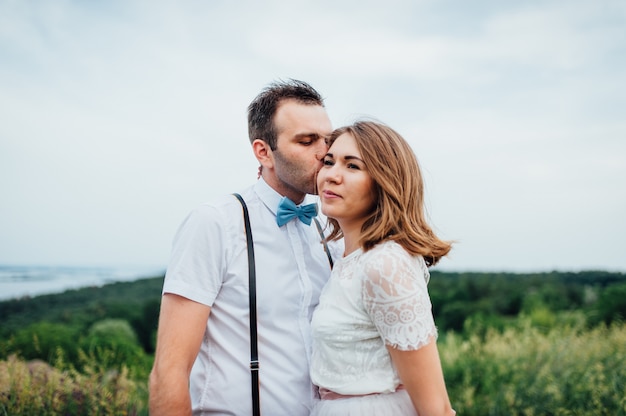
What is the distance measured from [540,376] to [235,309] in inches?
191

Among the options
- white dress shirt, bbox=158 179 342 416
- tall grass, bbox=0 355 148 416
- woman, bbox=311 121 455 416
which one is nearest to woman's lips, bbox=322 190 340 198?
woman, bbox=311 121 455 416

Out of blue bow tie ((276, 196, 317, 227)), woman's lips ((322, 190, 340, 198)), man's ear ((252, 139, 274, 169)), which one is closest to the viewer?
woman's lips ((322, 190, 340, 198))

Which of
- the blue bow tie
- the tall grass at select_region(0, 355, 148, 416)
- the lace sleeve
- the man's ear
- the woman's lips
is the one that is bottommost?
the tall grass at select_region(0, 355, 148, 416)

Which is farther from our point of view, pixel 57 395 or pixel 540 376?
pixel 540 376

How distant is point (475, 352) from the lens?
7.81 m

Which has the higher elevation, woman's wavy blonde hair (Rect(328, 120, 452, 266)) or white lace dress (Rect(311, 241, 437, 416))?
woman's wavy blonde hair (Rect(328, 120, 452, 266))

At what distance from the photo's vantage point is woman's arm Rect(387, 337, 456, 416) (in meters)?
2.08

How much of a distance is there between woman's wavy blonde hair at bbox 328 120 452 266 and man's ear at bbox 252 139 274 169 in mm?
586

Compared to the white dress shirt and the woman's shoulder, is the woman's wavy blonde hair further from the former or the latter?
the white dress shirt

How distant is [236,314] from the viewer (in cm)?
247

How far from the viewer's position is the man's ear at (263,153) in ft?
9.61

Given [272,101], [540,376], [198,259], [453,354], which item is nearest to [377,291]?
[198,259]

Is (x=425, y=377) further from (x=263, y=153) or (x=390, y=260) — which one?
(x=263, y=153)

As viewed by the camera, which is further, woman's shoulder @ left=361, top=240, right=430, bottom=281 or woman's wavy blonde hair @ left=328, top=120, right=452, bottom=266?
woman's wavy blonde hair @ left=328, top=120, right=452, bottom=266
